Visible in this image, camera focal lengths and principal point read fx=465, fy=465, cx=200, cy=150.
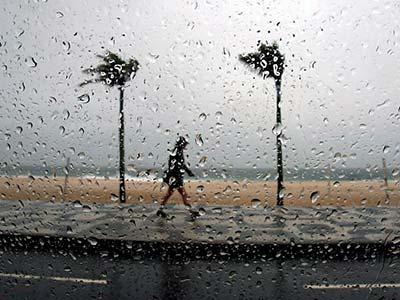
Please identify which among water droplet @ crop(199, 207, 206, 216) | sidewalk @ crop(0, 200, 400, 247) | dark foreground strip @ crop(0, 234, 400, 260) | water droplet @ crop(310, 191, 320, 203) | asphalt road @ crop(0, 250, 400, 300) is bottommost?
asphalt road @ crop(0, 250, 400, 300)

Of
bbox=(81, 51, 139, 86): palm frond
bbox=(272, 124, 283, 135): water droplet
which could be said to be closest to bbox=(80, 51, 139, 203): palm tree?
bbox=(81, 51, 139, 86): palm frond

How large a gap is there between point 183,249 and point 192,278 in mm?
424

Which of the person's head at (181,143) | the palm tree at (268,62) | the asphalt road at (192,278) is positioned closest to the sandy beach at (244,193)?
the person's head at (181,143)

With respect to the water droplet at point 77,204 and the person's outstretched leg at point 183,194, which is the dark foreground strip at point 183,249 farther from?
the person's outstretched leg at point 183,194

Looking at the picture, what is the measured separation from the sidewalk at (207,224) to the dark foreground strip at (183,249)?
38 millimetres

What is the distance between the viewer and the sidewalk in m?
3.15

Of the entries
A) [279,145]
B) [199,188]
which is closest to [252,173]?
[279,145]

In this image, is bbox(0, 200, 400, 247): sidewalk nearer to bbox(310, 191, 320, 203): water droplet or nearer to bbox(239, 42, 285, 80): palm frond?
bbox(310, 191, 320, 203): water droplet

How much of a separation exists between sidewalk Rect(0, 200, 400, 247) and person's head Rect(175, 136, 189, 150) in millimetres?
720

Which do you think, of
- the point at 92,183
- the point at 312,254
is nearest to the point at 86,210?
the point at 92,183

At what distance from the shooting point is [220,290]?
2.92 metres

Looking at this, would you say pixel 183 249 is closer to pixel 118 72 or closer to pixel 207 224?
pixel 207 224

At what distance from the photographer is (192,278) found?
10.3 ft

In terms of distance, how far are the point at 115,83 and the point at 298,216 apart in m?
1.43
